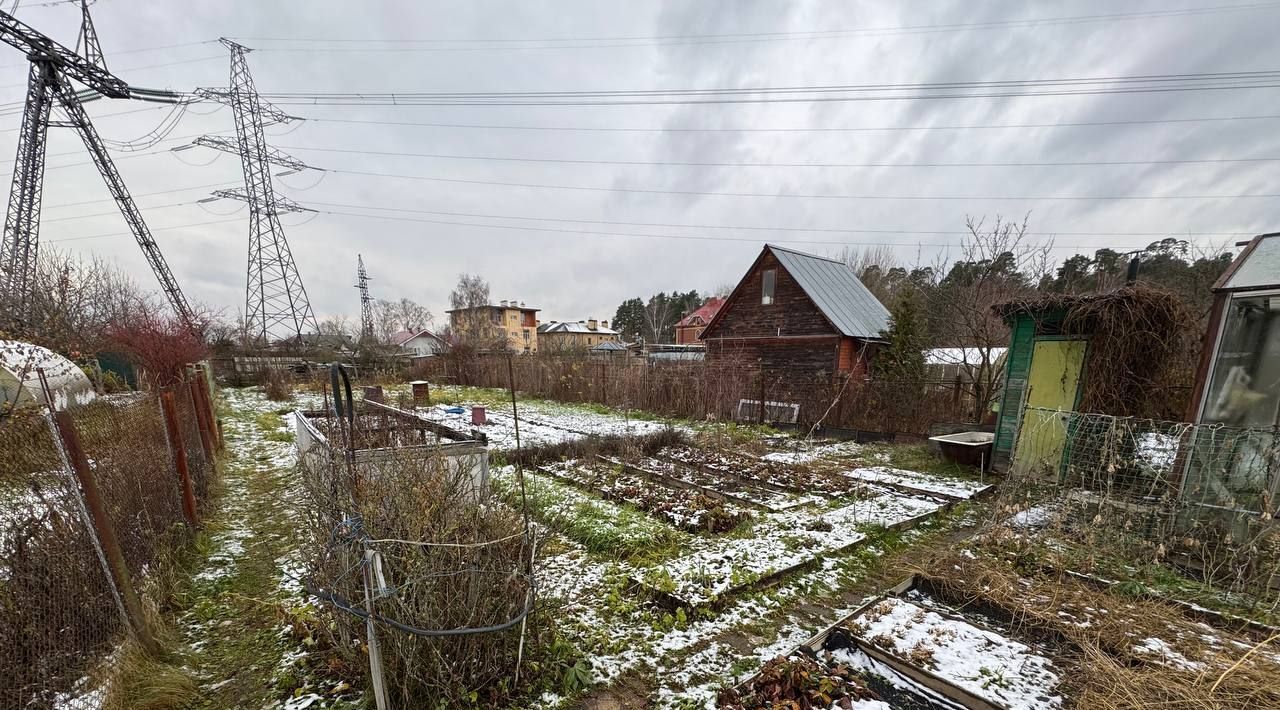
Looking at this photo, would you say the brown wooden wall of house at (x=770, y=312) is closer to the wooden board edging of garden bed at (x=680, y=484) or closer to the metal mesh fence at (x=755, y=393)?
the metal mesh fence at (x=755, y=393)

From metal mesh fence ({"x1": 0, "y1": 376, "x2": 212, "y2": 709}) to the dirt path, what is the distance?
486mm

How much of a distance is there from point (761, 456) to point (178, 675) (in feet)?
23.3

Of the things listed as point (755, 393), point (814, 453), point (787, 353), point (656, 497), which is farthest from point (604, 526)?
point (787, 353)

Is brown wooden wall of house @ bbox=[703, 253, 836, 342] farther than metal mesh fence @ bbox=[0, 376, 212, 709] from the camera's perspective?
Yes

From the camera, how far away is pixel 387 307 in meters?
48.7

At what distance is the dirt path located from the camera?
8.44ft

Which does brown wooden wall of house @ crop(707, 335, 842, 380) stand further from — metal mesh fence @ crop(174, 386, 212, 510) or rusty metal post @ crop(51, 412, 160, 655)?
rusty metal post @ crop(51, 412, 160, 655)

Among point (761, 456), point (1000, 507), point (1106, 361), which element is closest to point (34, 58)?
point (761, 456)

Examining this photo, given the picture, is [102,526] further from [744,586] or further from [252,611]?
[744,586]

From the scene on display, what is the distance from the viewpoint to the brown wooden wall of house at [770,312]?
49.9 feet

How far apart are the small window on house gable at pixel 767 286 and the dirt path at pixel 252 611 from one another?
14.5 m

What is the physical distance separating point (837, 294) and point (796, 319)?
7.47 feet

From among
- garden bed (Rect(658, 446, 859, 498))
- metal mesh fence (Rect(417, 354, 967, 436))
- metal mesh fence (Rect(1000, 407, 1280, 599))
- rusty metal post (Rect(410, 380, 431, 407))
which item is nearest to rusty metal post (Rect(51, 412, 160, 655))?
garden bed (Rect(658, 446, 859, 498))

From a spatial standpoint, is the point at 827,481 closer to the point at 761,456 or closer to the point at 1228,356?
the point at 761,456
